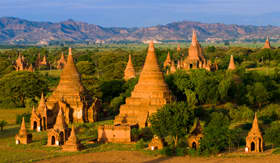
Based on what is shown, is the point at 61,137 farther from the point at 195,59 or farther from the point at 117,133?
the point at 195,59

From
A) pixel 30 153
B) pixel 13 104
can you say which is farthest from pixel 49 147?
pixel 13 104

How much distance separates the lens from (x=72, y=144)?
31.7 m

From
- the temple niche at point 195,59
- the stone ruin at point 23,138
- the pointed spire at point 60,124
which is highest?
the temple niche at point 195,59

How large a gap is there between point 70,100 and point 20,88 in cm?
1511

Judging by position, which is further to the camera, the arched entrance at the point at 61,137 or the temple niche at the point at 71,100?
the temple niche at the point at 71,100

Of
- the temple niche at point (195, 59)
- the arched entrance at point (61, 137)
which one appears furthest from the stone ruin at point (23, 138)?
the temple niche at point (195, 59)

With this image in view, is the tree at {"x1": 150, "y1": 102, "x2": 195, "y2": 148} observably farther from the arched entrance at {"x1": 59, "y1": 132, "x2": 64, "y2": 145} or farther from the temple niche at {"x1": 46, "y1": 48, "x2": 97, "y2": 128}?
the temple niche at {"x1": 46, "y1": 48, "x2": 97, "y2": 128}

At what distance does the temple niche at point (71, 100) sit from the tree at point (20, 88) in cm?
1339

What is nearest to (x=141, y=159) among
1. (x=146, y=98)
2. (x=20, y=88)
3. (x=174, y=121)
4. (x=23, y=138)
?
(x=174, y=121)

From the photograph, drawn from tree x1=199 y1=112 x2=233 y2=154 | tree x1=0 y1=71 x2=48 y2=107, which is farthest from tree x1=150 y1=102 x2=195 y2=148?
tree x1=0 y1=71 x2=48 y2=107

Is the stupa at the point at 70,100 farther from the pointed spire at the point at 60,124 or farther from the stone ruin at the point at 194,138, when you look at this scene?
the stone ruin at the point at 194,138

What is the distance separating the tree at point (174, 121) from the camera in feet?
104

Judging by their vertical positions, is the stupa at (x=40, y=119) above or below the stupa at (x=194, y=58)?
below

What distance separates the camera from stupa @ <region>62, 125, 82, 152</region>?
31625mm
